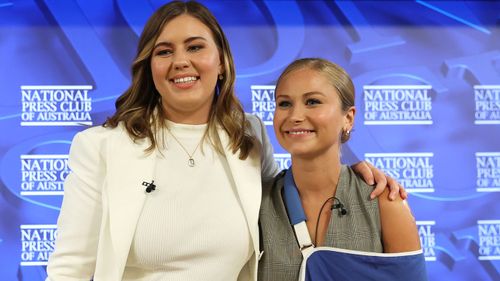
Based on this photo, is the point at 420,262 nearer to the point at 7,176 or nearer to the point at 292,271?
the point at 292,271

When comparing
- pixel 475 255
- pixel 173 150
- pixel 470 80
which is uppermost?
pixel 470 80

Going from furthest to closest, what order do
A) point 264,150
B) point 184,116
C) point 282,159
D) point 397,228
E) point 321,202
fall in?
point 282,159 → point 264,150 → point 184,116 → point 321,202 → point 397,228

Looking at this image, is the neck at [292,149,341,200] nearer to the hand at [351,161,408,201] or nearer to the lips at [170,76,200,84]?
the hand at [351,161,408,201]

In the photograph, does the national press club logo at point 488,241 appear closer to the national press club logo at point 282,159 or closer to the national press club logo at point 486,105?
the national press club logo at point 486,105

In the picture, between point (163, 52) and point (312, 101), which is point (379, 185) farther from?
point (163, 52)

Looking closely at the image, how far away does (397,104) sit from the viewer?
3.30 m

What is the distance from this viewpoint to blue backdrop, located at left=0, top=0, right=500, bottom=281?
123 inches

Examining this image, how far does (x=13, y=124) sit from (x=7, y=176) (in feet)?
0.88

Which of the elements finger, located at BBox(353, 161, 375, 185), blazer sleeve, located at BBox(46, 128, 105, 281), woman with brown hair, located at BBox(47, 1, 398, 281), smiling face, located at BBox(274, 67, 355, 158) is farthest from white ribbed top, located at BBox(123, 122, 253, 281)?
finger, located at BBox(353, 161, 375, 185)

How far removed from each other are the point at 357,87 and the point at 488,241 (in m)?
1.09

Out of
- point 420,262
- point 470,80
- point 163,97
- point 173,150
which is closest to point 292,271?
point 420,262

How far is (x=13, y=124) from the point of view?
3.12m

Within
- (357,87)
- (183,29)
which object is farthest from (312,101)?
(357,87)

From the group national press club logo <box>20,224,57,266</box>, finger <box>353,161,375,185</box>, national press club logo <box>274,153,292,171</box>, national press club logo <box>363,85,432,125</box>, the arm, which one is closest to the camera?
the arm
